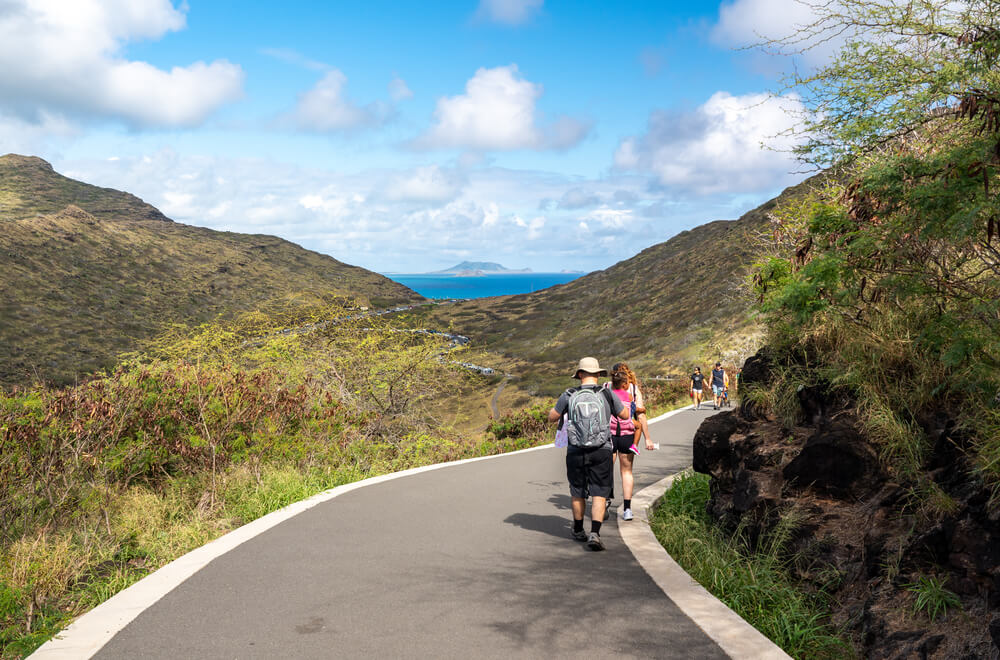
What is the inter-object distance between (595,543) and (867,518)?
2281 mm

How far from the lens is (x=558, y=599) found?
186 inches

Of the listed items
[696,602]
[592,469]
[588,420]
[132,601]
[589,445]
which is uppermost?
[588,420]

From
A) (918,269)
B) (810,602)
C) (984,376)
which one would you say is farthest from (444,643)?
(918,269)

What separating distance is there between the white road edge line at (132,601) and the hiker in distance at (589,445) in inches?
123

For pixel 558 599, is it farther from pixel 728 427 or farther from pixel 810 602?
pixel 728 427

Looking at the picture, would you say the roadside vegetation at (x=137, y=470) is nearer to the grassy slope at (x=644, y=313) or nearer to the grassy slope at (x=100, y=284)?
the grassy slope at (x=644, y=313)

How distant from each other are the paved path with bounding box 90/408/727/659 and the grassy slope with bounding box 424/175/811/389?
2794 cm

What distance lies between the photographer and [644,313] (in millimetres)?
95312

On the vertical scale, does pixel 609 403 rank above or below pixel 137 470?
above

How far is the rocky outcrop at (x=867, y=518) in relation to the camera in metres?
3.59

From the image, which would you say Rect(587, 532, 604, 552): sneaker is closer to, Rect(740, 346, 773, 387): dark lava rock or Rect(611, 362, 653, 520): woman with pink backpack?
Rect(611, 362, 653, 520): woman with pink backpack

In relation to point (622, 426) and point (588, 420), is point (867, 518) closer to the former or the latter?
point (588, 420)

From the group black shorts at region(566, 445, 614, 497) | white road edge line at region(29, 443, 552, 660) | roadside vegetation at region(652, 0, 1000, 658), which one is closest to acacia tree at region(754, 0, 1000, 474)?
roadside vegetation at region(652, 0, 1000, 658)

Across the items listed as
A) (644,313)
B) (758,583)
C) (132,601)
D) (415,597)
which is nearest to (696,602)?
(758,583)
